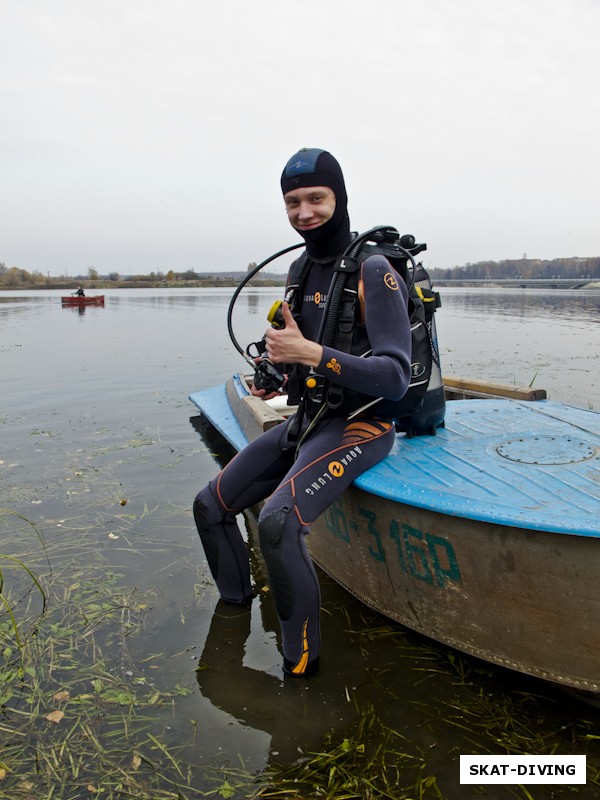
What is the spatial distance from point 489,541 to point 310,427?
109cm

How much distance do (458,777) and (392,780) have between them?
266 mm

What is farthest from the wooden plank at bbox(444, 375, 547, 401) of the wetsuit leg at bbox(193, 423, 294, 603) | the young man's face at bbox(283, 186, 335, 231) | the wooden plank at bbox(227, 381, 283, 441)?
the young man's face at bbox(283, 186, 335, 231)

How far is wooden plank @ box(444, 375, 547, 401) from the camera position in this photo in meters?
4.62

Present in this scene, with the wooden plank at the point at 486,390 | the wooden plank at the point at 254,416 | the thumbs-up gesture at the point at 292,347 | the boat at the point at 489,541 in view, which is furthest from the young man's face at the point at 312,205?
the wooden plank at the point at 486,390

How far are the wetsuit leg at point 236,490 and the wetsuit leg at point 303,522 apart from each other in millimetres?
355

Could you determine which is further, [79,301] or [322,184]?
[79,301]

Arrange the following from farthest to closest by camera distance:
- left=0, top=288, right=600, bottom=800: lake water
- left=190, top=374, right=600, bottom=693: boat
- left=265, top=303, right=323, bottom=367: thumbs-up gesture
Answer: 1. left=265, top=303, right=323, bottom=367: thumbs-up gesture
2. left=0, top=288, right=600, bottom=800: lake water
3. left=190, top=374, right=600, bottom=693: boat

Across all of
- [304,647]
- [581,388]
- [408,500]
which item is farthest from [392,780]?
[581,388]

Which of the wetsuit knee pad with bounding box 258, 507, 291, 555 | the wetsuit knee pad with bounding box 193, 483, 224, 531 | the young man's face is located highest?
the young man's face

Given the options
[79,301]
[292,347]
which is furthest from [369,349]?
[79,301]

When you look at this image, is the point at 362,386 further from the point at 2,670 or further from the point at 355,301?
the point at 2,670

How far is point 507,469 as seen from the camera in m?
3.04

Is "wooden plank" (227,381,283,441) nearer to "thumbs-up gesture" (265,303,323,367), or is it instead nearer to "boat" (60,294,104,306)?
"thumbs-up gesture" (265,303,323,367)

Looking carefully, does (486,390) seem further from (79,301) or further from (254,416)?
(79,301)
